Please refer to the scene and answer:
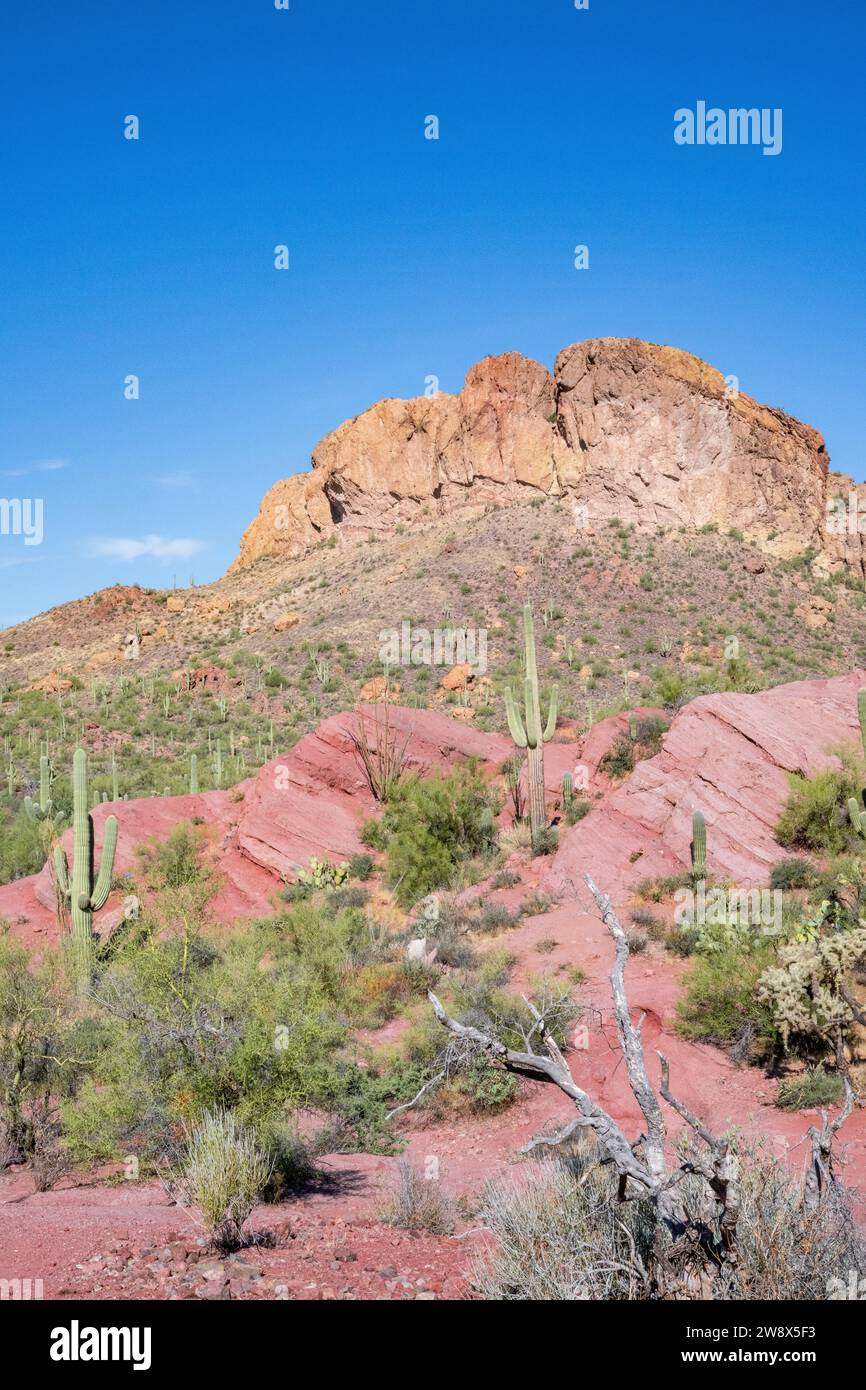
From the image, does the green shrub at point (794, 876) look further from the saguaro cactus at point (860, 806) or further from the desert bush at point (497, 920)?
the desert bush at point (497, 920)

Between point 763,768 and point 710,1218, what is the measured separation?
1238 cm

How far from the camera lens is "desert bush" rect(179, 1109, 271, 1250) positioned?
19.6 feet

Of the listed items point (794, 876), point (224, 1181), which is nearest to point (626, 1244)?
point (224, 1181)

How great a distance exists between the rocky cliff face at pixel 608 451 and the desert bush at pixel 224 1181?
5227 centimetres

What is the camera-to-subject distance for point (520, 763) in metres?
20.7

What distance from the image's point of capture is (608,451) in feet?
190

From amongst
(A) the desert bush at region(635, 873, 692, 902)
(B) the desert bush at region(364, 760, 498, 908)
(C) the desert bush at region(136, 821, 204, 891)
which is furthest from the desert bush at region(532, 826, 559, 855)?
(C) the desert bush at region(136, 821, 204, 891)

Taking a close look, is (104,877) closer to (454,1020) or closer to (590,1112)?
(454,1020)

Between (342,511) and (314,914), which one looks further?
(342,511)

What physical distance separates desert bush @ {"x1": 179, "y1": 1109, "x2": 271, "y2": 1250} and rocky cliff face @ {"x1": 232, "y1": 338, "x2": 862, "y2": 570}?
52.3m

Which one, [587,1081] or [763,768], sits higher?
[763,768]

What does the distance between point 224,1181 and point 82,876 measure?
1015cm
